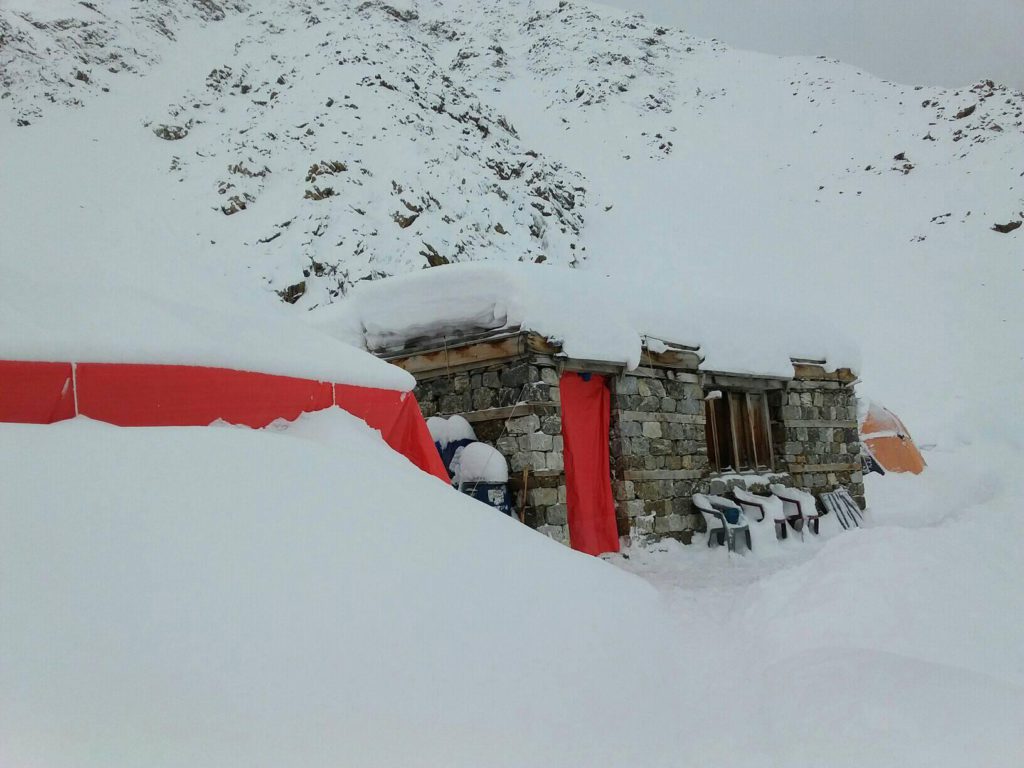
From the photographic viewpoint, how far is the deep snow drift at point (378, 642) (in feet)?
6.12

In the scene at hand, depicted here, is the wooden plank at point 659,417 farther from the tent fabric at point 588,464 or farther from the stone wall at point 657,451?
the tent fabric at point 588,464

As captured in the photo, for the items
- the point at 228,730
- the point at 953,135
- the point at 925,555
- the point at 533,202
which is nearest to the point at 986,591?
the point at 925,555

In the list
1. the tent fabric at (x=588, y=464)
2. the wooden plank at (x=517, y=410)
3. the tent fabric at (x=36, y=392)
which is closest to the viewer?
the tent fabric at (x=36, y=392)

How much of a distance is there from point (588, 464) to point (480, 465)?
3.80ft

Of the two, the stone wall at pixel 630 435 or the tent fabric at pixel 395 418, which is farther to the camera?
the stone wall at pixel 630 435

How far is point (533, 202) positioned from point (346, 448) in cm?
1993

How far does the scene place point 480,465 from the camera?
6.61 meters

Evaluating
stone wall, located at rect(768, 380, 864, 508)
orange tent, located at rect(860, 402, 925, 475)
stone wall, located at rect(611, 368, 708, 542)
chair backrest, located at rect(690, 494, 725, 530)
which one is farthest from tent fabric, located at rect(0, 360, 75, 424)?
orange tent, located at rect(860, 402, 925, 475)

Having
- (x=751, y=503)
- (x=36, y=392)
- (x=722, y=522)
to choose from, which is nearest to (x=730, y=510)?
(x=722, y=522)

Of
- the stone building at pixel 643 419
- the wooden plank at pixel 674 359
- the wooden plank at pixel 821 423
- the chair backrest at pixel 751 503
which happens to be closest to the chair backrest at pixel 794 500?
the stone building at pixel 643 419

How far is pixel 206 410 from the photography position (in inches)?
154

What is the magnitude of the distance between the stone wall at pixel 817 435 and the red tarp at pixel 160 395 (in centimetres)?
607

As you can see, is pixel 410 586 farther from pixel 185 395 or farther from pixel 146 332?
pixel 146 332

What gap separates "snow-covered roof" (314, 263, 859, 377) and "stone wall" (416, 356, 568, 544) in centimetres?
38
